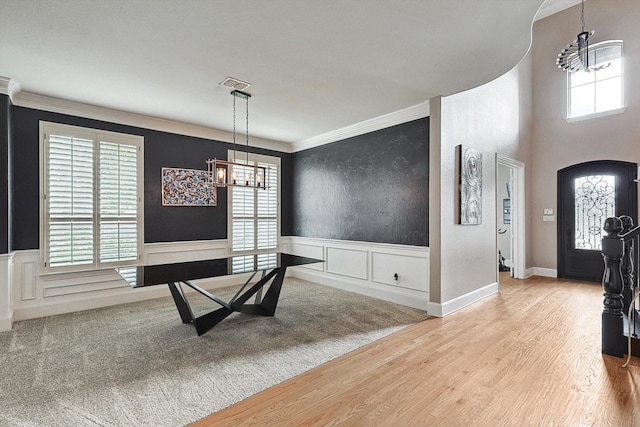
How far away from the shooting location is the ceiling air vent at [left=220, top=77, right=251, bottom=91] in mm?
3229

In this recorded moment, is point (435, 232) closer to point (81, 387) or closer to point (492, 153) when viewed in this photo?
point (492, 153)

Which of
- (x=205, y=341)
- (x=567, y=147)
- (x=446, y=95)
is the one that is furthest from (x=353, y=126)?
(x=567, y=147)

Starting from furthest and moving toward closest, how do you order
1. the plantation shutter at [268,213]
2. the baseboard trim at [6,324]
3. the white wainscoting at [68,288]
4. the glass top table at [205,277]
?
the plantation shutter at [268,213] → the white wainscoting at [68,288] → the baseboard trim at [6,324] → the glass top table at [205,277]

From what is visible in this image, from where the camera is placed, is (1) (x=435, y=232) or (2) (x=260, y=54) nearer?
(2) (x=260, y=54)

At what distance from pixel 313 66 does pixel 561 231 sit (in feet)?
19.2

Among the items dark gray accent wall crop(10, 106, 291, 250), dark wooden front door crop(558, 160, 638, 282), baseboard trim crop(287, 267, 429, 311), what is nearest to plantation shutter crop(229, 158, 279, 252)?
dark gray accent wall crop(10, 106, 291, 250)

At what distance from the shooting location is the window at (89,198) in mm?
3732

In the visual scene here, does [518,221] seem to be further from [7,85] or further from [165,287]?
[7,85]

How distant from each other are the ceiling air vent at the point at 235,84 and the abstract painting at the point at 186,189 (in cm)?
199

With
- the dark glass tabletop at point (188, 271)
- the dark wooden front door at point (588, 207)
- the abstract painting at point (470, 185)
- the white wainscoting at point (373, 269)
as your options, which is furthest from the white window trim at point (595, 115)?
the dark glass tabletop at point (188, 271)

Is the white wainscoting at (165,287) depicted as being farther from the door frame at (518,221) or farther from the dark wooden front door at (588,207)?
the dark wooden front door at (588,207)

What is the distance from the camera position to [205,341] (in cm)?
295

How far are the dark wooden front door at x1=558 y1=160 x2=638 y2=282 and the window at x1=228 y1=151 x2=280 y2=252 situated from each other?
5524 millimetres

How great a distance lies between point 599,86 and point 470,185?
3891 mm
